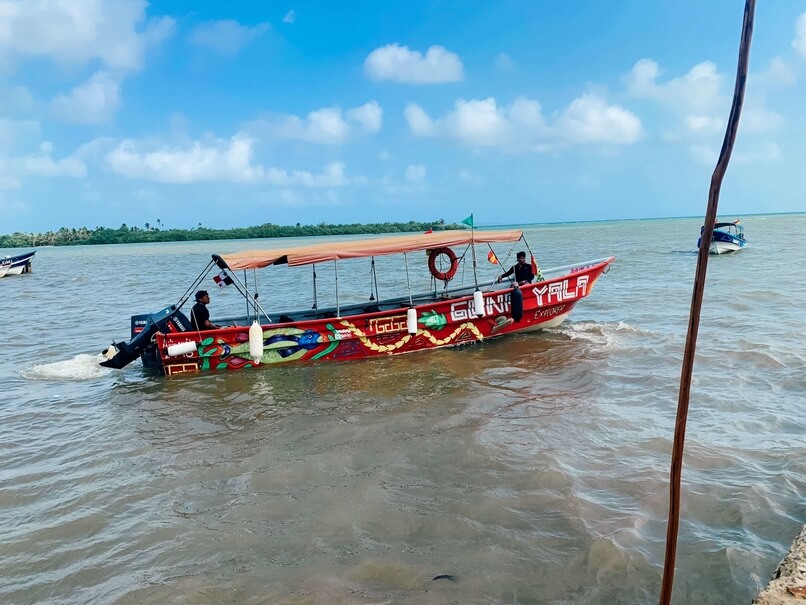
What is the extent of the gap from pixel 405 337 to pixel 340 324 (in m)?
1.27

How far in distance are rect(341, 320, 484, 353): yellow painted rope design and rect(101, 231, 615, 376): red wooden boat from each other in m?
0.02

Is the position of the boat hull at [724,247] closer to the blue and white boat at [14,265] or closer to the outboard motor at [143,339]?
the outboard motor at [143,339]

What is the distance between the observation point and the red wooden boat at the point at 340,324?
30.9 ft

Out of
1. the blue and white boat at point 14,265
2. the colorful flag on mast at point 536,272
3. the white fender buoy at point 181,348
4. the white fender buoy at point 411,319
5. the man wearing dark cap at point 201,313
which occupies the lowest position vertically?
the white fender buoy at point 181,348

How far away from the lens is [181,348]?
926 centimetres

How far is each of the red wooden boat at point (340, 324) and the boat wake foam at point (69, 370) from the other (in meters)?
0.75

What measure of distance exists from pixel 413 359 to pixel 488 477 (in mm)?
4862

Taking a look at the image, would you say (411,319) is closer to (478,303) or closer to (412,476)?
(478,303)

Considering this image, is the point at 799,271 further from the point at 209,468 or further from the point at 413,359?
the point at 209,468

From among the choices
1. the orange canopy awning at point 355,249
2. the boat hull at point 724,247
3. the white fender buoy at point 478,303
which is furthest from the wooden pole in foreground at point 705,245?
the boat hull at point 724,247

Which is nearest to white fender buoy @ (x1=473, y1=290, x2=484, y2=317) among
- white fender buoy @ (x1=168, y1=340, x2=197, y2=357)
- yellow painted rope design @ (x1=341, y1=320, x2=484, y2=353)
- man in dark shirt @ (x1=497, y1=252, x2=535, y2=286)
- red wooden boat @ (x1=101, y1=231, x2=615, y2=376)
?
red wooden boat @ (x1=101, y1=231, x2=615, y2=376)

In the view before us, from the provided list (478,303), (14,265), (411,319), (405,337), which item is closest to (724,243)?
(478,303)

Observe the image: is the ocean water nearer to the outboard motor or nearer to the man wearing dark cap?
the outboard motor

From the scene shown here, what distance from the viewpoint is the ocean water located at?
3.90 metres
